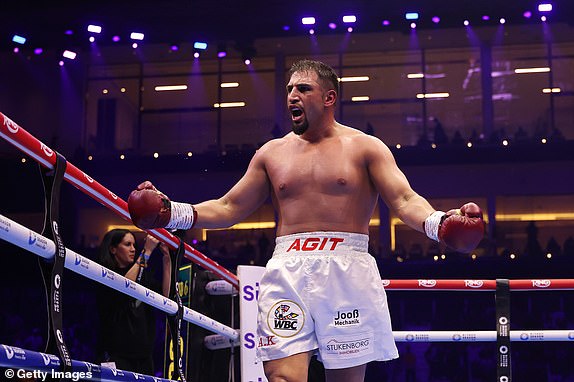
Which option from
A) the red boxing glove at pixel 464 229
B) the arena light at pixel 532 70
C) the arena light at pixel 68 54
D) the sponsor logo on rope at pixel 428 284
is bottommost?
the red boxing glove at pixel 464 229

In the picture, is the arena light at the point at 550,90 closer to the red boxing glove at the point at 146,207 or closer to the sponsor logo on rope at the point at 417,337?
the sponsor logo on rope at the point at 417,337

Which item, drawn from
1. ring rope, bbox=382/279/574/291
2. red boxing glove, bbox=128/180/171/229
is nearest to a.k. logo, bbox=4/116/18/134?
red boxing glove, bbox=128/180/171/229

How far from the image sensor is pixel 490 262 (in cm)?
1037

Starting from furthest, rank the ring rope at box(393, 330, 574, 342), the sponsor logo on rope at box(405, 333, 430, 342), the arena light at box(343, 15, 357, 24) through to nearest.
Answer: the arena light at box(343, 15, 357, 24), the sponsor logo on rope at box(405, 333, 430, 342), the ring rope at box(393, 330, 574, 342)

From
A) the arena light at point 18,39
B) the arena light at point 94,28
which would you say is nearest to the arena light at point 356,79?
the arena light at point 94,28

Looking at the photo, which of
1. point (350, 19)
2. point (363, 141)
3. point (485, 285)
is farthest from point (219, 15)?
point (363, 141)

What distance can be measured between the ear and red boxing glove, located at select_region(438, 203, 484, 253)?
0.67 m

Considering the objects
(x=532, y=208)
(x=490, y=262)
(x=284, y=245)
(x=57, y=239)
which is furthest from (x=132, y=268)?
(x=532, y=208)

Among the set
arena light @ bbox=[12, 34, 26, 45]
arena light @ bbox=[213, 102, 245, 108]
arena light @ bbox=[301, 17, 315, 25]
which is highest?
arena light @ bbox=[213, 102, 245, 108]

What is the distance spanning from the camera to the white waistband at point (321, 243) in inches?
89.0

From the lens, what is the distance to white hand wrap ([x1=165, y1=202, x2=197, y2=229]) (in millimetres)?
2215

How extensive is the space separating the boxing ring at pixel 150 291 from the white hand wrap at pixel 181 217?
0.22m

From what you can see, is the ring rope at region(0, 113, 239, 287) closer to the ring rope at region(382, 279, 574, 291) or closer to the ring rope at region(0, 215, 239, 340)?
the ring rope at region(0, 215, 239, 340)

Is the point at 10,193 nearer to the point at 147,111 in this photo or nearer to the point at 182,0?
the point at 147,111
